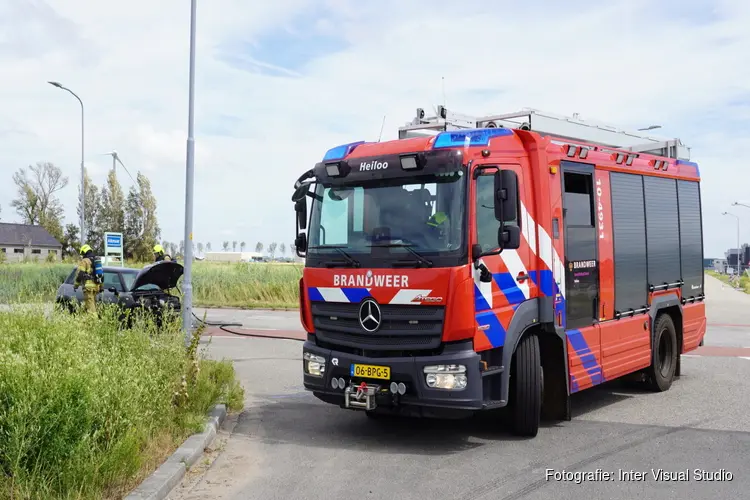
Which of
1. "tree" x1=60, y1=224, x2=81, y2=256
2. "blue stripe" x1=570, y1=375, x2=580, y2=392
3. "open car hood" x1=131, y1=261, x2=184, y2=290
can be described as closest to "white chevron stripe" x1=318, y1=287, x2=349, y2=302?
"blue stripe" x1=570, y1=375, x2=580, y2=392

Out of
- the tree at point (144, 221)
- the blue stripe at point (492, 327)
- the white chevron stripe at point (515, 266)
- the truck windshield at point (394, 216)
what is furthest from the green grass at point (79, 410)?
the tree at point (144, 221)

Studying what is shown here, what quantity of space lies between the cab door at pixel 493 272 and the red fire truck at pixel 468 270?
1cm

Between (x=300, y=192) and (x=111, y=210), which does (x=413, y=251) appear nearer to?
(x=300, y=192)

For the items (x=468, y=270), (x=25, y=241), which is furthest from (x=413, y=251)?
(x=25, y=241)

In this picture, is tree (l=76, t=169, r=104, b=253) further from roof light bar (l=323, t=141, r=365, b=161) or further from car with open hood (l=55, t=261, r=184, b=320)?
roof light bar (l=323, t=141, r=365, b=161)

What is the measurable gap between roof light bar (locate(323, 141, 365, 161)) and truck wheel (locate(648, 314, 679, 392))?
4.77 meters

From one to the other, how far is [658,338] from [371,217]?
4774 mm

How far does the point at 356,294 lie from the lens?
6918mm

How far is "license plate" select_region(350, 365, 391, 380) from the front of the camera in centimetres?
671

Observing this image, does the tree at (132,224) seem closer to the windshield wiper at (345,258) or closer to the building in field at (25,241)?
the building in field at (25,241)

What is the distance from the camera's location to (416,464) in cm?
639

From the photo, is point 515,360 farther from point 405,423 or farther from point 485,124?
point 485,124

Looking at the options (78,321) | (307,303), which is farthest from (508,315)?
(78,321)

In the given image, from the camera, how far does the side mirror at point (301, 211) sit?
7812 millimetres
